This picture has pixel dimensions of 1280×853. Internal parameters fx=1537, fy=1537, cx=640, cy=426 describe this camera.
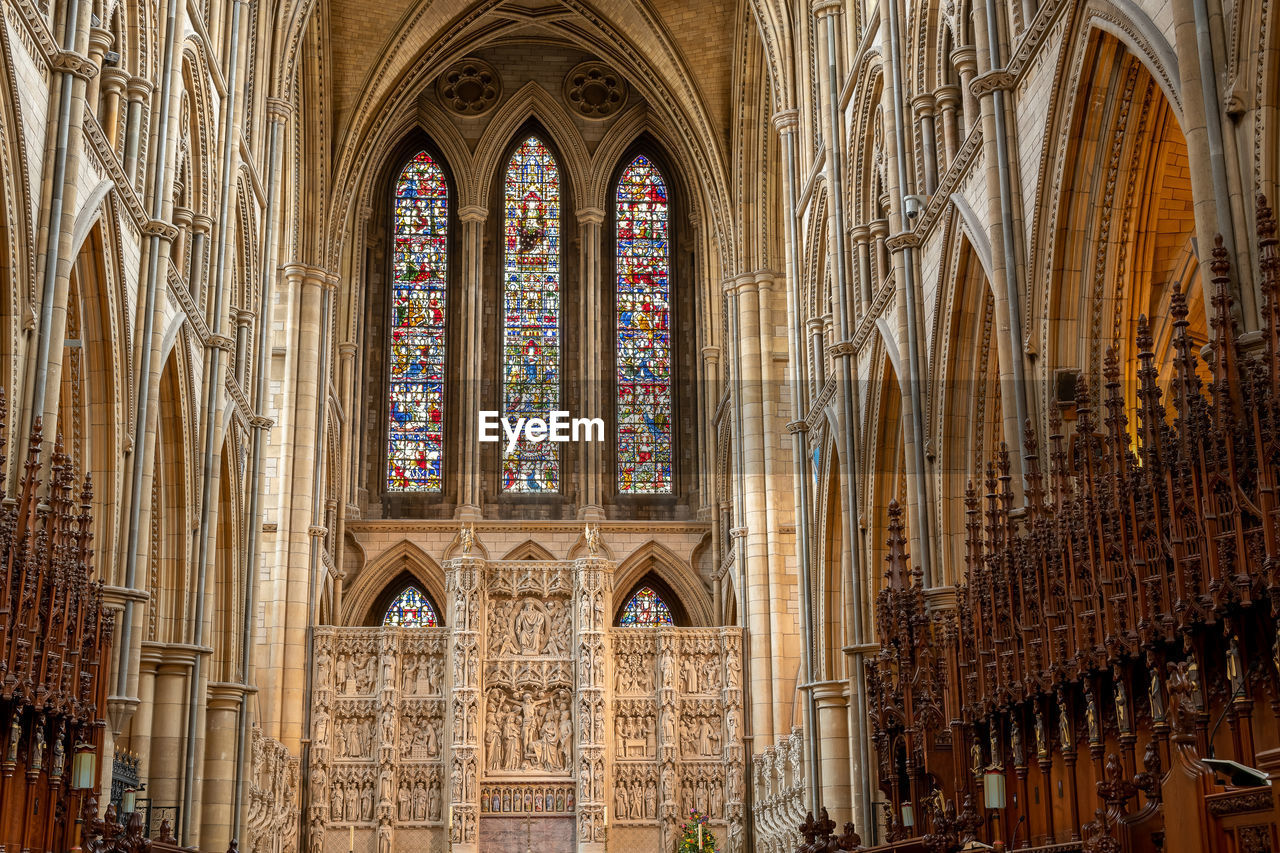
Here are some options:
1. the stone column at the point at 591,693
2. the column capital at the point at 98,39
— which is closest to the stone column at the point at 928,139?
the column capital at the point at 98,39

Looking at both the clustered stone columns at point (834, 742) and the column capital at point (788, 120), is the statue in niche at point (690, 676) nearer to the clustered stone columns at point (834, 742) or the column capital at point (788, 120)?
the clustered stone columns at point (834, 742)

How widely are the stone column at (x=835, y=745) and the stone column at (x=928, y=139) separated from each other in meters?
8.44

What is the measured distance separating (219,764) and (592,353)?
651 inches

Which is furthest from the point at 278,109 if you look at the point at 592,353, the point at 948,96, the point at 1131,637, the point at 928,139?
the point at 1131,637

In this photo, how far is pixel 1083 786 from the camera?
11.5m

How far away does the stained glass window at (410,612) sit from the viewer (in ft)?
116

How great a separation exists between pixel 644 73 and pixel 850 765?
18.2 meters

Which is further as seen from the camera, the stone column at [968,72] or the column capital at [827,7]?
the column capital at [827,7]

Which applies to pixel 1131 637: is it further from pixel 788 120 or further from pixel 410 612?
pixel 410 612

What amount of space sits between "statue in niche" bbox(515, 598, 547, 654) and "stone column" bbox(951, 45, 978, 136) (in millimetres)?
16409

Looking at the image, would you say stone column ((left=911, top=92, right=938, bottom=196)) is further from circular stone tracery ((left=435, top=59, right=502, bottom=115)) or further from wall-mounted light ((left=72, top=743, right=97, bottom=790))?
circular stone tracery ((left=435, top=59, right=502, bottom=115))

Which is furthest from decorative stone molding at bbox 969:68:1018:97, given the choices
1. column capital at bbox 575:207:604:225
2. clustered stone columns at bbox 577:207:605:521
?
column capital at bbox 575:207:604:225

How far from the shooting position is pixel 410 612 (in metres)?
35.5

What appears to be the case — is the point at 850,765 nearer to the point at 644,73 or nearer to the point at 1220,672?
the point at 1220,672
